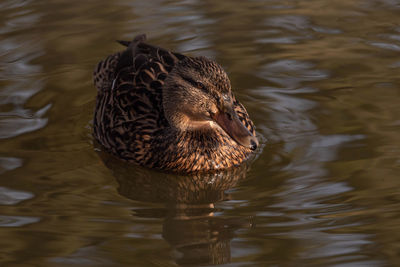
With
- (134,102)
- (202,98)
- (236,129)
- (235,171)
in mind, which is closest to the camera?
(236,129)

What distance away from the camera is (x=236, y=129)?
6109mm

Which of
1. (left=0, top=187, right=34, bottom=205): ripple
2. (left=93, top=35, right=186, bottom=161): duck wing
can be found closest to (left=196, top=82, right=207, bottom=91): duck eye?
(left=93, top=35, right=186, bottom=161): duck wing

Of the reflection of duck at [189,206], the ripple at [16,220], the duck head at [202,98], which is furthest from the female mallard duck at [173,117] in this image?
the ripple at [16,220]

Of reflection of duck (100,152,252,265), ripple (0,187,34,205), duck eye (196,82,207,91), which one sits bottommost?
reflection of duck (100,152,252,265)

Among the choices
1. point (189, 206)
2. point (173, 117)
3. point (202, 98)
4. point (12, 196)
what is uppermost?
point (202, 98)

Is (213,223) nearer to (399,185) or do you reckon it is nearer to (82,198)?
(82,198)

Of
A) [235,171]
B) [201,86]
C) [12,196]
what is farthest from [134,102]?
[12,196]

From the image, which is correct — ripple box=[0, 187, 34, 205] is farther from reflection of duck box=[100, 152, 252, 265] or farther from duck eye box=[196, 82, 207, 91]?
duck eye box=[196, 82, 207, 91]

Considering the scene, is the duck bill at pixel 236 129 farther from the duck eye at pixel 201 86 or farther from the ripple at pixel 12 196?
the ripple at pixel 12 196

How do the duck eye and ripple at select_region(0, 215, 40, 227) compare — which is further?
the duck eye

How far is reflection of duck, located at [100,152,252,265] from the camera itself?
211 inches

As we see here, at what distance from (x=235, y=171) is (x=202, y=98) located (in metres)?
0.78

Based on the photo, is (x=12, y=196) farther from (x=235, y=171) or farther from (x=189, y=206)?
(x=235, y=171)

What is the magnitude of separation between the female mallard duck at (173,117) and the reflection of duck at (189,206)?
0.11 metres
